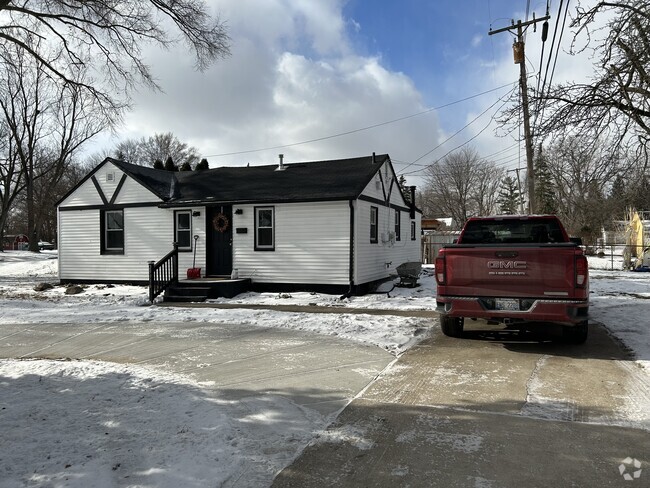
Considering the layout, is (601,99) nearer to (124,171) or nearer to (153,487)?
(153,487)

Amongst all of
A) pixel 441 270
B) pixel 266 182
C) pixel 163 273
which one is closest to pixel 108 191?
pixel 163 273

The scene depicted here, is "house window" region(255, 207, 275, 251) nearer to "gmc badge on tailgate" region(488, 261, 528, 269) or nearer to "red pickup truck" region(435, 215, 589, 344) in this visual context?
"red pickup truck" region(435, 215, 589, 344)

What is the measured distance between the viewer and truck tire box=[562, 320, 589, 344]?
6516mm

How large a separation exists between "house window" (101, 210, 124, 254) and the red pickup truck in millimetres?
12855

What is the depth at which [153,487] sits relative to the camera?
2.77 meters

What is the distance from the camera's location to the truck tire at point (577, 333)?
652 centimetres

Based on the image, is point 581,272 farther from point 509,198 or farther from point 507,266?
point 509,198

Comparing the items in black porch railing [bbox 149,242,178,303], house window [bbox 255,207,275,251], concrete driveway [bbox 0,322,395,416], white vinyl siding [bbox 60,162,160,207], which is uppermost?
white vinyl siding [bbox 60,162,160,207]

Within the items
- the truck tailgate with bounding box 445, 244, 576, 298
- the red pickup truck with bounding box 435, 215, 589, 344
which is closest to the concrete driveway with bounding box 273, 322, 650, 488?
the red pickup truck with bounding box 435, 215, 589, 344

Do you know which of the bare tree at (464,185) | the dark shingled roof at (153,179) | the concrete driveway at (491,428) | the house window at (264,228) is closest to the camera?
the concrete driveway at (491,428)

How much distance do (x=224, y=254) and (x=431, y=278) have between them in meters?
7.95

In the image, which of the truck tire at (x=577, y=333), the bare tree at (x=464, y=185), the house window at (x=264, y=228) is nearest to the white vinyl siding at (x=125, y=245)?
the house window at (x=264, y=228)

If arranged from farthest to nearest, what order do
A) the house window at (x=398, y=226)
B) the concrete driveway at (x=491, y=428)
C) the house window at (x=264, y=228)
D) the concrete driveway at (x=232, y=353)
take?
the house window at (x=398, y=226), the house window at (x=264, y=228), the concrete driveway at (x=232, y=353), the concrete driveway at (x=491, y=428)

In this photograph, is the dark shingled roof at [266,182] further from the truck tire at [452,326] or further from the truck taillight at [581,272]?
the truck taillight at [581,272]
